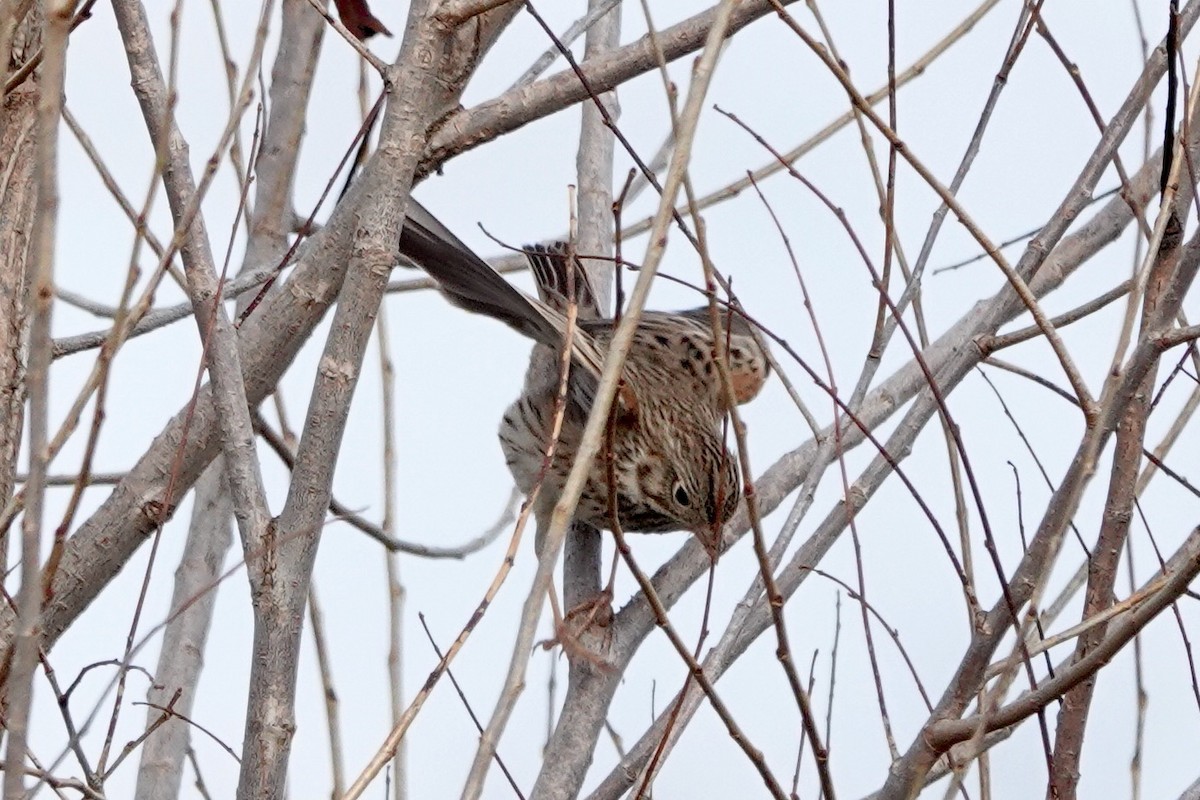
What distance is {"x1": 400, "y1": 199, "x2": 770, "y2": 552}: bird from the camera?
4047 millimetres

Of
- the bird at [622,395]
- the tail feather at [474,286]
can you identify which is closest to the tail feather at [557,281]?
the bird at [622,395]

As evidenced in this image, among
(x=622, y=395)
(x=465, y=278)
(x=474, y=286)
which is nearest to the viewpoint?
(x=465, y=278)

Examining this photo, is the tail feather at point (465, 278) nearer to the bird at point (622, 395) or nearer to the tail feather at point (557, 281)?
the bird at point (622, 395)

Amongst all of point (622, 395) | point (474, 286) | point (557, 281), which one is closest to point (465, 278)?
point (474, 286)

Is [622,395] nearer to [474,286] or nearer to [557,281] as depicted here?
[557,281]

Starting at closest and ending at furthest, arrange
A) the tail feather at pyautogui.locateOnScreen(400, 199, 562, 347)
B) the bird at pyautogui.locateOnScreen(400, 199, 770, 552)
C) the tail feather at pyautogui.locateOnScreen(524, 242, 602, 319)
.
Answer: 1. the tail feather at pyautogui.locateOnScreen(400, 199, 562, 347)
2. the bird at pyautogui.locateOnScreen(400, 199, 770, 552)
3. the tail feather at pyautogui.locateOnScreen(524, 242, 602, 319)

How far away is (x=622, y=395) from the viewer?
470 centimetres

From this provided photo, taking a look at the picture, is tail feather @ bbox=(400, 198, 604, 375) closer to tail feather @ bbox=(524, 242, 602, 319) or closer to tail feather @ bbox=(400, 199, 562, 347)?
tail feather @ bbox=(400, 199, 562, 347)

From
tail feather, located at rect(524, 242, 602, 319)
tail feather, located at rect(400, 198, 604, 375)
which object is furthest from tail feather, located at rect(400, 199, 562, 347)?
tail feather, located at rect(524, 242, 602, 319)

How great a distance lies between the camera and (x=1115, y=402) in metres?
2.20

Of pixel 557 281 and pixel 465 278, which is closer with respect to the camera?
pixel 465 278

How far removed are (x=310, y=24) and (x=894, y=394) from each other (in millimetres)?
2235

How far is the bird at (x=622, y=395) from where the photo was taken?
4.05 metres

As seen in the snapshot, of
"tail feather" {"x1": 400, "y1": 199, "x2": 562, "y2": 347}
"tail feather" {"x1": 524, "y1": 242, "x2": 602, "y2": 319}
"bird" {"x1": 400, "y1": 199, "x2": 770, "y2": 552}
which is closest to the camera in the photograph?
"tail feather" {"x1": 400, "y1": 199, "x2": 562, "y2": 347}
